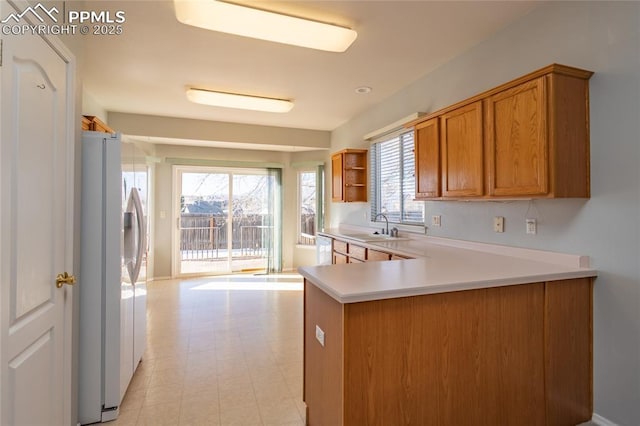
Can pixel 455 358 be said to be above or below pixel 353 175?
below

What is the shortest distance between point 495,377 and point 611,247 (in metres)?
0.99

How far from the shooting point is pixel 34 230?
142 centimetres

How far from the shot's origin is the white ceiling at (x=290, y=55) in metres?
2.34

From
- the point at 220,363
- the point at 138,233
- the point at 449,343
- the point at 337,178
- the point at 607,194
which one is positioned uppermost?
the point at 337,178

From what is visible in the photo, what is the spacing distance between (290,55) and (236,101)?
1194 millimetres

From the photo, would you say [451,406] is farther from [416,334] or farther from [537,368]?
[537,368]

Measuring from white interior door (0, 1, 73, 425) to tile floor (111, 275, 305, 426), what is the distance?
0.66 meters

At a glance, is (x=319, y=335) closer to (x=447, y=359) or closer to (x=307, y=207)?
(x=447, y=359)

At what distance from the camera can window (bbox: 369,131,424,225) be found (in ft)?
12.6

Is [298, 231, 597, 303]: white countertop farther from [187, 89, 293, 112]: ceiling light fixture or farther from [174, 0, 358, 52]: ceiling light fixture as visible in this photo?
[187, 89, 293, 112]: ceiling light fixture

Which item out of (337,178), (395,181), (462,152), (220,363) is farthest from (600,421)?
(337,178)

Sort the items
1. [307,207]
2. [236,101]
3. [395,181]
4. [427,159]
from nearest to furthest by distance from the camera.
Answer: [427,159] < [236,101] < [395,181] < [307,207]

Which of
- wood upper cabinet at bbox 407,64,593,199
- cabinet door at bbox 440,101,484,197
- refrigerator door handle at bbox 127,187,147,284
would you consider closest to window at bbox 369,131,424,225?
cabinet door at bbox 440,101,484,197

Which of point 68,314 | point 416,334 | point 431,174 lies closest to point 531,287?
point 416,334
